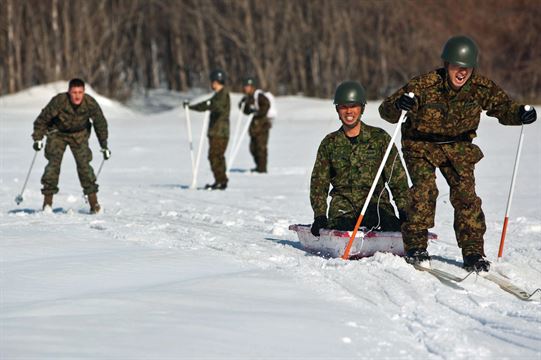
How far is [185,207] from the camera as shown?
13.3m

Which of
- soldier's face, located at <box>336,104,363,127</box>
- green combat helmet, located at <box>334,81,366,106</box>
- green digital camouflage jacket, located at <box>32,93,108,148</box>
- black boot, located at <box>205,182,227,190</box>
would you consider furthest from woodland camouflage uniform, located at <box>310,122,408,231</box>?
black boot, located at <box>205,182,227,190</box>

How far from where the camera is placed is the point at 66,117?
39.3 feet

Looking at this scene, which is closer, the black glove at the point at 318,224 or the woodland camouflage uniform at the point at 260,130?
the black glove at the point at 318,224

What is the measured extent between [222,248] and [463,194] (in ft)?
6.82

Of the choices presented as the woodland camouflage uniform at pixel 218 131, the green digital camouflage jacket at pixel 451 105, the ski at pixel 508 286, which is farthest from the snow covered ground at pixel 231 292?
the woodland camouflage uniform at pixel 218 131

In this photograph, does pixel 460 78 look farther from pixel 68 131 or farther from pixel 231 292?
pixel 68 131

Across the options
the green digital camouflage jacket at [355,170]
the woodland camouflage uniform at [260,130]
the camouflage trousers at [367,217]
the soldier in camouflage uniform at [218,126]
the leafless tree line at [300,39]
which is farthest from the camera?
the leafless tree line at [300,39]

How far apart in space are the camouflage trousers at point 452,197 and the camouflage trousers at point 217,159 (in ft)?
29.5

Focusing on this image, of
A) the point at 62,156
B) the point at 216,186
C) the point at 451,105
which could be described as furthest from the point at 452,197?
the point at 216,186

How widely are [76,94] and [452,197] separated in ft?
17.9

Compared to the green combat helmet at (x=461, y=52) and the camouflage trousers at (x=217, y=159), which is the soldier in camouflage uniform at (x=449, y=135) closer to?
the green combat helmet at (x=461, y=52)

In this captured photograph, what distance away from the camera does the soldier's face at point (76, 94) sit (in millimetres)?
11781

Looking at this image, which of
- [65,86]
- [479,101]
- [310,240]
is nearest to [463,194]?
[479,101]

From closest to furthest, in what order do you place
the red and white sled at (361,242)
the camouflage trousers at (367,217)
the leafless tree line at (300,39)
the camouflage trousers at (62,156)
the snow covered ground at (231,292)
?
1. the snow covered ground at (231,292)
2. the red and white sled at (361,242)
3. the camouflage trousers at (367,217)
4. the camouflage trousers at (62,156)
5. the leafless tree line at (300,39)
